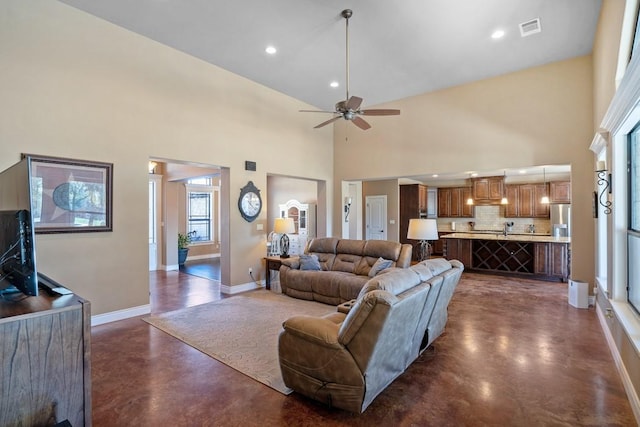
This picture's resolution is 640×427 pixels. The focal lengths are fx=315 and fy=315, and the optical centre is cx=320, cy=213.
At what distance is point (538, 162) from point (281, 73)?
4.77m

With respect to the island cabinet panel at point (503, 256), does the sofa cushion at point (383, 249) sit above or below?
above

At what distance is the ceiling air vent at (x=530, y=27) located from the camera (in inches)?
161

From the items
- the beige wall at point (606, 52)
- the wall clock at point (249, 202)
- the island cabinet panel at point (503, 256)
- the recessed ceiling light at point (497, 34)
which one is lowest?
the island cabinet panel at point (503, 256)

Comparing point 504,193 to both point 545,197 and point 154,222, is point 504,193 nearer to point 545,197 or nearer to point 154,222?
point 545,197

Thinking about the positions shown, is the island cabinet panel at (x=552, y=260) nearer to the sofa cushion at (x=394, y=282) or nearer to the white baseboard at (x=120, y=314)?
the sofa cushion at (x=394, y=282)

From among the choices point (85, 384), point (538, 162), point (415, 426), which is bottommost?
point (415, 426)

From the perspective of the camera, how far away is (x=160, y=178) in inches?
322

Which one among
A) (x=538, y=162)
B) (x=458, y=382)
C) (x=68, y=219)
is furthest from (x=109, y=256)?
(x=538, y=162)

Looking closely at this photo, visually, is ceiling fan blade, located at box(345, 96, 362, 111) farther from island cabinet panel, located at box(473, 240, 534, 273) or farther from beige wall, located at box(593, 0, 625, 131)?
island cabinet panel, located at box(473, 240, 534, 273)

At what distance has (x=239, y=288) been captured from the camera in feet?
19.2

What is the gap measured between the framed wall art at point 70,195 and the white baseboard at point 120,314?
1151 mm

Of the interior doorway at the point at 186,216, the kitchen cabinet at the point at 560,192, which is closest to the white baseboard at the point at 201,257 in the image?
the interior doorway at the point at 186,216

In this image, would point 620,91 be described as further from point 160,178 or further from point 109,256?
point 160,178

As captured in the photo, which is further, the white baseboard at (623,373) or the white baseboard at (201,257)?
the white baseboard at (201,257)
